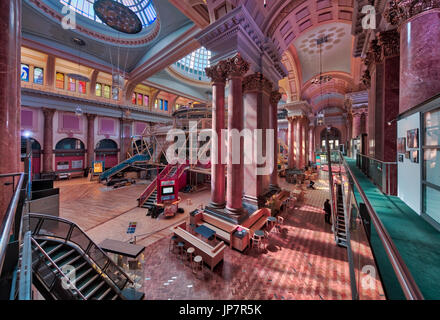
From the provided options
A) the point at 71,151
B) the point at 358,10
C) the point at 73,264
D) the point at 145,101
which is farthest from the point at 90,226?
the point at 145,101

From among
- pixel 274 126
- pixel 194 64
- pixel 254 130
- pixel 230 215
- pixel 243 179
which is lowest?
pixel 230 215

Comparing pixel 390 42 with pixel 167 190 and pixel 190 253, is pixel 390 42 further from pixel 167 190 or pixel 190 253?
pixel 167 190

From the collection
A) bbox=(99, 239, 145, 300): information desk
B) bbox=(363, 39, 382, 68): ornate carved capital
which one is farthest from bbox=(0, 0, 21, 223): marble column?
bbox=(363, 39, 382, 68): ornate carved capital

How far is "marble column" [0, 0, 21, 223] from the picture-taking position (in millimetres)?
3223

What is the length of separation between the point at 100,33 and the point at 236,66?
16.6 meters

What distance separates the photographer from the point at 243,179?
7539 millimetres

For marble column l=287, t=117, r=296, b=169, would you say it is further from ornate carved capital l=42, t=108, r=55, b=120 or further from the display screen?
ornate carved capital l=42, t=108, r=55, b=120

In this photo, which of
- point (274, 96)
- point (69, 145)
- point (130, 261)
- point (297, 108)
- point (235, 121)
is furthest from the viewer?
point (69, 145)

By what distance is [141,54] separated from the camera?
693 inches

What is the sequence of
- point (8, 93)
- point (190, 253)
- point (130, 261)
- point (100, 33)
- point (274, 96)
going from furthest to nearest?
point (100, 33)
point (274, 96)
point (190, 253)
point (130, 261)
point (8, 93)

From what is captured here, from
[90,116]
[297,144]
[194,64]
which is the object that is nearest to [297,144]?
[297,144]

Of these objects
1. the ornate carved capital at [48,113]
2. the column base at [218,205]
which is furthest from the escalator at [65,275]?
the ornate carved capital at [48,113]

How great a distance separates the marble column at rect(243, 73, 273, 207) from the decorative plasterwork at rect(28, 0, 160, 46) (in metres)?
12.1

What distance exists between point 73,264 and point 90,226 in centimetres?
387
